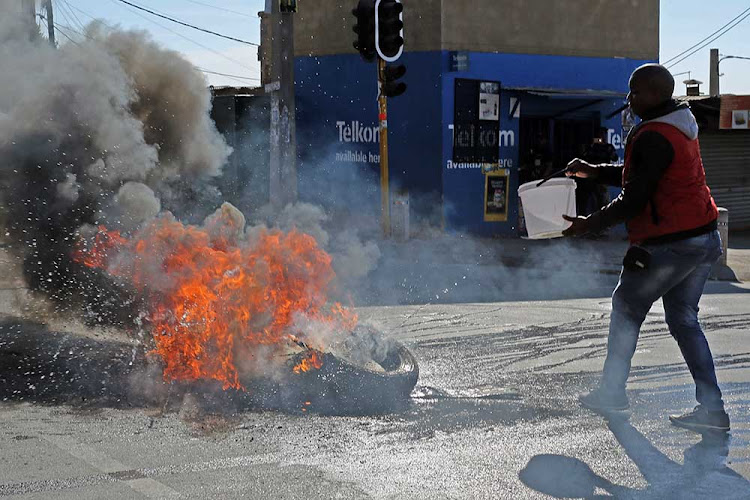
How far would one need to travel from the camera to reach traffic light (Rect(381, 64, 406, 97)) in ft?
43.4

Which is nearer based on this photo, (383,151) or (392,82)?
(392,82)

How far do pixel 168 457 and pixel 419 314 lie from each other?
4.89 meters

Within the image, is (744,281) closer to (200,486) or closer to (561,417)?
(561,417)

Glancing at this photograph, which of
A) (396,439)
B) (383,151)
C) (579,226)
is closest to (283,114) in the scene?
A: (383,151)

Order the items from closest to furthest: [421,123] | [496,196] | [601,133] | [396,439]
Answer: [396,439]
[421,123]
[496,196]
[601,133]

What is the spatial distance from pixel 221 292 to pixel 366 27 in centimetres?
820

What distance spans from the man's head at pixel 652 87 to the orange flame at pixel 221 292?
243 centimetres

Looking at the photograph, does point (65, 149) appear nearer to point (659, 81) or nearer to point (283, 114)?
point (659, 81)

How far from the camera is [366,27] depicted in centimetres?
1306

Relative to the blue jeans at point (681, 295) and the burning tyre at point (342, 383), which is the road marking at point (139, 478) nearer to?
the burning tyre at point (342, 383)

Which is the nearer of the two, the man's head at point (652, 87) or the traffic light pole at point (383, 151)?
the man's head at point (652, 87)

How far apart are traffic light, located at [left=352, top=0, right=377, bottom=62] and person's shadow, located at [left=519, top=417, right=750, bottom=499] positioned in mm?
9352

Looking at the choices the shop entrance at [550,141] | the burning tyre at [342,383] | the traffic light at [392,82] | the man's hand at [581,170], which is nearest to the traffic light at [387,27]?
the traffic light at [392,82]

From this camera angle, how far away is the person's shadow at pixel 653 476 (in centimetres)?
407
